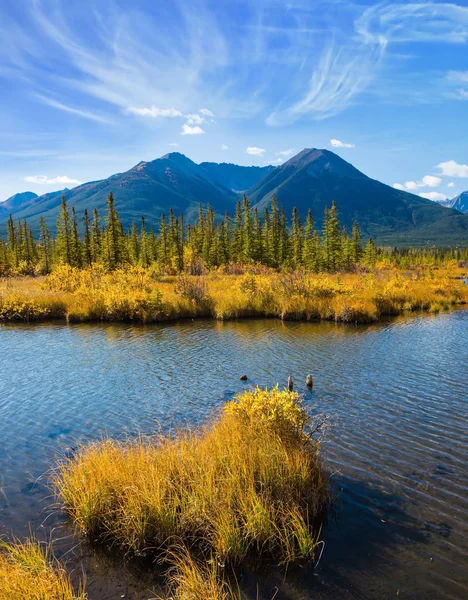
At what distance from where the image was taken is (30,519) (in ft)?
22.7

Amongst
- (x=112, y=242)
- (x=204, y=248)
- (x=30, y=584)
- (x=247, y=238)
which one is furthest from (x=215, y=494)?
(x=204, y=248)

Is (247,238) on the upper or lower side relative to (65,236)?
lower

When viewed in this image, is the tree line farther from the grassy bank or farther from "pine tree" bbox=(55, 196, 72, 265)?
the grassy bank

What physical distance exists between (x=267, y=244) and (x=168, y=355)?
55.1 metres

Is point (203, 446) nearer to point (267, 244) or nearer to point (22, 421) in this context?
point (22, 421)

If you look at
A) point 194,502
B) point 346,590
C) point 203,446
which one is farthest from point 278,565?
point 203,446

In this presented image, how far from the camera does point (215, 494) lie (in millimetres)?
6281

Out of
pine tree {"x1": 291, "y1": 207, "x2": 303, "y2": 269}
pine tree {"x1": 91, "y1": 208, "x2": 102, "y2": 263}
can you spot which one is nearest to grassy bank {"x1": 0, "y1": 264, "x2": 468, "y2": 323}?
pine tree {"x1": 91, "y1": 208, "x2": 102, "y2": 263}

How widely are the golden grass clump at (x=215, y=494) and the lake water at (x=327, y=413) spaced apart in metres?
0.41

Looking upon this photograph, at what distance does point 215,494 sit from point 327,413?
19.2ft

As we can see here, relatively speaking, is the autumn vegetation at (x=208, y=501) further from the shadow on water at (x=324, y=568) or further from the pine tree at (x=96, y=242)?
the pine tree at (x=96, y=242)

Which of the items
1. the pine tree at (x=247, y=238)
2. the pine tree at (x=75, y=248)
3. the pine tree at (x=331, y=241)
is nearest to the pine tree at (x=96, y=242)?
the pine tree at (x=75, y=248)

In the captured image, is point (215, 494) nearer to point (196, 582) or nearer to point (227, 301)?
point (196, 582)

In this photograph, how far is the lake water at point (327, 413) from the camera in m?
5.74
